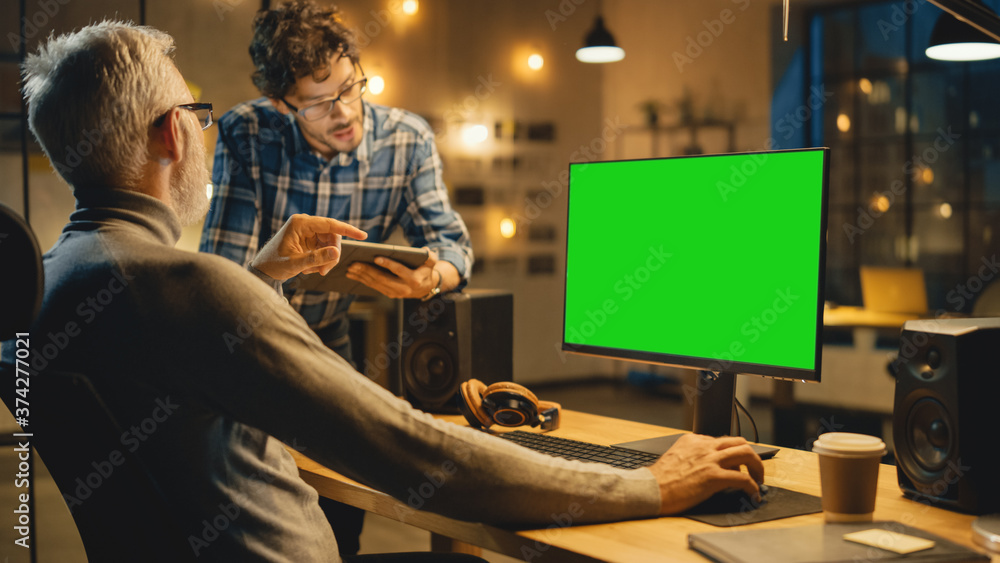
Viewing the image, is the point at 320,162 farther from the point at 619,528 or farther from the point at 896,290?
the point at 896,290

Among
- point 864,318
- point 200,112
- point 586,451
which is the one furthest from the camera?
point 864,318

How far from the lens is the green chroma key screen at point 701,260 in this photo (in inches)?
47.6

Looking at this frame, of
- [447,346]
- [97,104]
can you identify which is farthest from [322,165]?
[97,104]

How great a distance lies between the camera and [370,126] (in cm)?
205

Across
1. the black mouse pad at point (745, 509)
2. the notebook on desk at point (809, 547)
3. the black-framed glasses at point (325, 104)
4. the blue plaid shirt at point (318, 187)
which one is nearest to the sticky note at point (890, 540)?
the notebook on desk at point (809, 547)

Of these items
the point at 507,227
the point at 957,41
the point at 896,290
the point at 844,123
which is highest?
the point at 844,123

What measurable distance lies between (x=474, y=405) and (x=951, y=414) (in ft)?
2.56

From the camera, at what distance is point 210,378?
82 centimetres

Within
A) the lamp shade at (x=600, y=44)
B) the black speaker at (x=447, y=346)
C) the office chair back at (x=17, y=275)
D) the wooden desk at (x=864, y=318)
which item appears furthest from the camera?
the lamp shade at (x=600, y=44)

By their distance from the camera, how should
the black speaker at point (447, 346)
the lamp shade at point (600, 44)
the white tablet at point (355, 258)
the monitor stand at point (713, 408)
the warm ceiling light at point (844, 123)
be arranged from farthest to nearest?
the warm ceiling light at point (844, 123)
the lamp shade at point (600, 44)
the black speaker at point (447, 346)
the white tablet at point (355, 258)
the monitor stand at point (713, 408)

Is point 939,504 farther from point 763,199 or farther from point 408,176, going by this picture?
point 408,176

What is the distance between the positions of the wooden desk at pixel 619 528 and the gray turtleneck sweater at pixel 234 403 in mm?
40

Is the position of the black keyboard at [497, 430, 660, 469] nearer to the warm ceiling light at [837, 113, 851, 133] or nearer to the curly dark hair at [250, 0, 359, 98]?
the curly dark hair at [250, 0, 359, 98]

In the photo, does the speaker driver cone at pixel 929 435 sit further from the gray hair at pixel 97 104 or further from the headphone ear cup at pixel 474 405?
the gray hair at pixel 97 104
